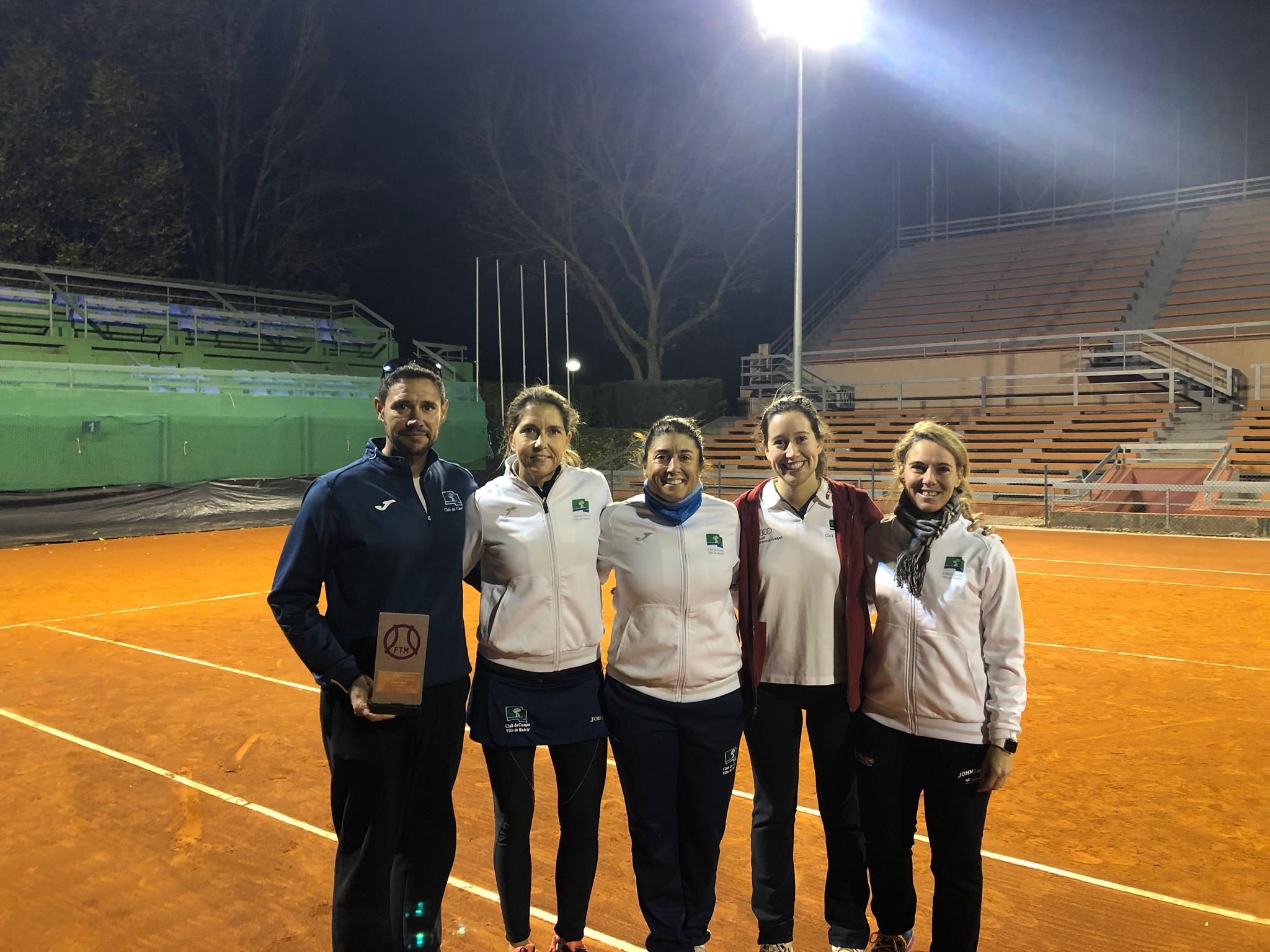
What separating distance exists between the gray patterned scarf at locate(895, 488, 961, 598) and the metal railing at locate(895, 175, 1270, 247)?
3296cm

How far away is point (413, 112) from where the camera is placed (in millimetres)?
34500

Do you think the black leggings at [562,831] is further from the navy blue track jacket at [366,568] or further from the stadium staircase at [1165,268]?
the stadium staircase at [1165,268]

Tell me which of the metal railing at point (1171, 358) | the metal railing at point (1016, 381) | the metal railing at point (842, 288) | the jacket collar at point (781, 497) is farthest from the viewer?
the metal railing at point (842, 288)

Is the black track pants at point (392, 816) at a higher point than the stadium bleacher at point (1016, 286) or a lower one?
lower

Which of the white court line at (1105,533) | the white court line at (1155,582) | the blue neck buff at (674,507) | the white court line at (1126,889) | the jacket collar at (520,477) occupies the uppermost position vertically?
the jacket collar at (520,477)

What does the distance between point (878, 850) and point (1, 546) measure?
17.1 meters

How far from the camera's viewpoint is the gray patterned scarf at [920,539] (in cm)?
303

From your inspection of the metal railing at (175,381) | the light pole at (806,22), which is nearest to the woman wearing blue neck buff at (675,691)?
the light pole at (806,22)

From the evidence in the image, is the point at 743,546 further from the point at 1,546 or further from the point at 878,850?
the point at 1,546

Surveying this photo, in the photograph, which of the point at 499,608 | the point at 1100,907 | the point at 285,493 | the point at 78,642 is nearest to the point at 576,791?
the point at 499,608

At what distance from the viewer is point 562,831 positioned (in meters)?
3.06

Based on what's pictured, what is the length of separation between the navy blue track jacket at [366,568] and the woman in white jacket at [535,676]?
0.14 meters

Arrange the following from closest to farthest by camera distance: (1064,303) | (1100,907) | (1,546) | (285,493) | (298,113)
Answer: (1100,907) → (1,546) → (285,493) → (1064,303) → (298,113)

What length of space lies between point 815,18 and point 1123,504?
10779 mm
